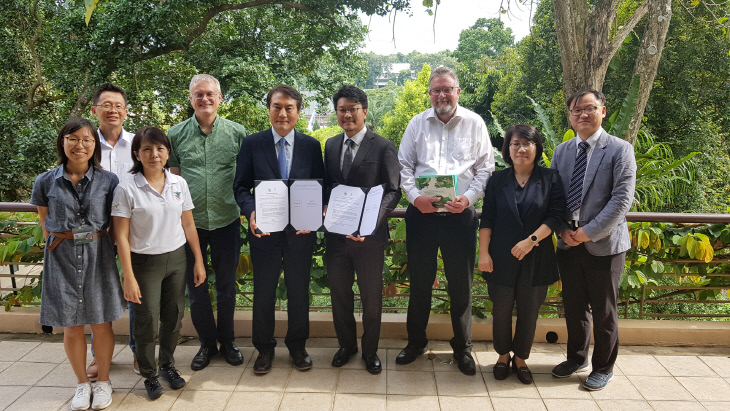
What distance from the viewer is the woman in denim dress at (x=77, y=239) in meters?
2.69

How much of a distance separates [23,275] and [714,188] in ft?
54.0

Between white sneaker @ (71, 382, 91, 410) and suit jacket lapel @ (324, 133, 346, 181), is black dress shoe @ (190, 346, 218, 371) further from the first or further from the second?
suit jacket lapel @ (324, 133, 346, 181)

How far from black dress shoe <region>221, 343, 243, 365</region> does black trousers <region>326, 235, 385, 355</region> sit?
71 cm

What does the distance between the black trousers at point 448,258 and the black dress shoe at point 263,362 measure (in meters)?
1.00

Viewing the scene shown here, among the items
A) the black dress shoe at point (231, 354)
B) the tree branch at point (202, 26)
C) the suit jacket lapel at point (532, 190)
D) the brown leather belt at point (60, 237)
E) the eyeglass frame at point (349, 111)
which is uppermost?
the tree branch at point (202, 26)

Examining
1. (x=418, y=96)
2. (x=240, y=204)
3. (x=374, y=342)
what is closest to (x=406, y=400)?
(x=374, y=342)

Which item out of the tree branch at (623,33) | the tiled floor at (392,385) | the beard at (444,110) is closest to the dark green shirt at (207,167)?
the tiled floor at (392,385)

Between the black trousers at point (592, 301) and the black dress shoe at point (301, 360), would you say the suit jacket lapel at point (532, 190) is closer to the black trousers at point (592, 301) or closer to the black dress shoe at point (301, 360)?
the black trousers at point (592, 301)

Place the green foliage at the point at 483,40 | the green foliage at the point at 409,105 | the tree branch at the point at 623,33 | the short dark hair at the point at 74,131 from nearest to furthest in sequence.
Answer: the short dark hair at the point at 74,131
the tree branch at the point at 623,33
the green foliage at the point at 409,105
the green foliage at the point at 483,40

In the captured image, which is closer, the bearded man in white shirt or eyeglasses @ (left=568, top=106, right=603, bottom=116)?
eyeglasses @ (left=568, top=106, right=603, bottom=116)

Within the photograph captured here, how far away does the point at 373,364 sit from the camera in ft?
10.6

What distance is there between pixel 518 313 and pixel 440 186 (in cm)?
94

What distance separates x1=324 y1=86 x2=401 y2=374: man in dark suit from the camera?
10.0 ft

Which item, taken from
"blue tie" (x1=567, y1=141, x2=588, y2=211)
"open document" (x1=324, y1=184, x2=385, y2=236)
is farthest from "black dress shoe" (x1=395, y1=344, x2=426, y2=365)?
"blue tie" (x1=567, y1=141, x2=588, y2=211)
